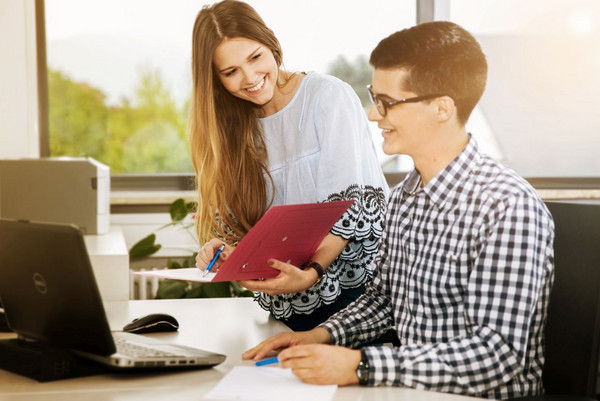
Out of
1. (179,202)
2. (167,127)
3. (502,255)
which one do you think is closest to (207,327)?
(502,255)

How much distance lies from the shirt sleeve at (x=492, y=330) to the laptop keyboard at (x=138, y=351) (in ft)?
1.20

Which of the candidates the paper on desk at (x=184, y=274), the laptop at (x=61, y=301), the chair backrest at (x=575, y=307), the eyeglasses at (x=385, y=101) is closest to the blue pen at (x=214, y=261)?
the paper on desk at (x=184, y=274)

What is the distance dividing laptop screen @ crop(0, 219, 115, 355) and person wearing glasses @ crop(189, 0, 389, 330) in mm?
471

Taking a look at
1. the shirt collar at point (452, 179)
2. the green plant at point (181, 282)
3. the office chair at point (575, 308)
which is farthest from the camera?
the green plant at point (181, 282)

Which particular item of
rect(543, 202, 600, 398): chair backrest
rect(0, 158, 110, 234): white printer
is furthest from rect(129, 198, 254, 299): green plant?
rect(543, 202, 600, 398): chair backrest

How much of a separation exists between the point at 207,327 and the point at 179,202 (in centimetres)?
171

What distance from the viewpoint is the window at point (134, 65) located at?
11.9ft

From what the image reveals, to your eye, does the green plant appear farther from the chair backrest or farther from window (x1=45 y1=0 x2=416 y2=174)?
the chair backrest

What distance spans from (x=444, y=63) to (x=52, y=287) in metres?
0.78

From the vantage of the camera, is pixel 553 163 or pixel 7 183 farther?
pixel 553 163

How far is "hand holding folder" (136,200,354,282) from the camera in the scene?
50.8 inches

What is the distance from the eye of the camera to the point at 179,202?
10.7 ft

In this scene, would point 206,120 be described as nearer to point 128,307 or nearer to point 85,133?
point 128,307

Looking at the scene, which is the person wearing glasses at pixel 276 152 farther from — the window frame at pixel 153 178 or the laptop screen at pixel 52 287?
the window frame at pixel 153 178
